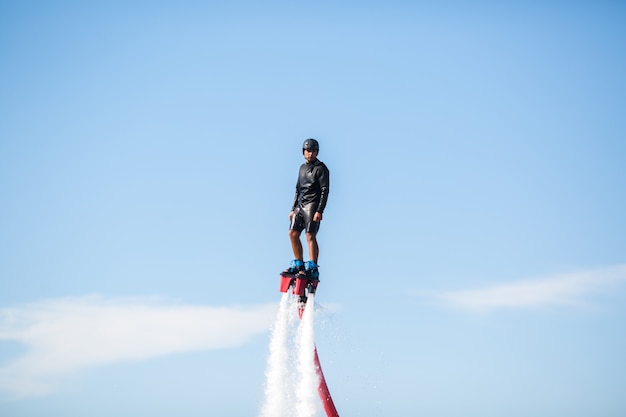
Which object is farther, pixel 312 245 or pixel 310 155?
pixel 310 155

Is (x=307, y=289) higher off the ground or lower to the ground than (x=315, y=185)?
lower

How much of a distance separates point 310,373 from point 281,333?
1.15 m

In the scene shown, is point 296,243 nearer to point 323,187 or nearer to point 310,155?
point 323,187

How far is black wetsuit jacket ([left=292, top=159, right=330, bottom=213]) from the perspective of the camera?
1931 centimetres

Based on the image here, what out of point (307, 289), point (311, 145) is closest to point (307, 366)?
point (307, 289)

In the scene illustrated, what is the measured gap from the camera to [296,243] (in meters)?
19.4

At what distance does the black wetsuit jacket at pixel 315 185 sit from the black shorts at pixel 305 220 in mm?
75

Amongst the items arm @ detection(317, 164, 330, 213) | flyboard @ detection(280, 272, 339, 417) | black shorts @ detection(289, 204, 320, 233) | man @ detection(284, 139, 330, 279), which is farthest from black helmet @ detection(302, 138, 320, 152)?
flyboard @ detection(280, 272, 339, 417)

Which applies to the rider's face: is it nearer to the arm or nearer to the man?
the man

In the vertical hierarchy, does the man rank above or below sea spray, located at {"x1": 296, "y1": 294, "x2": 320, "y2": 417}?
above

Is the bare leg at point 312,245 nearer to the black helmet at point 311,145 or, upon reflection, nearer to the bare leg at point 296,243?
the bare leg at point 296,243

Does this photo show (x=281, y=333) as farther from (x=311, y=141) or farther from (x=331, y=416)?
(x=311, y=141)

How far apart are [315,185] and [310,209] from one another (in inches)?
22.4

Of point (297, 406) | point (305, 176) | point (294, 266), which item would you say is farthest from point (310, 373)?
point (305, 176)
